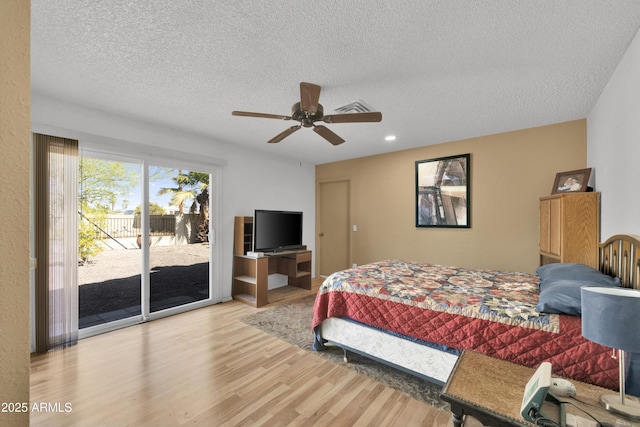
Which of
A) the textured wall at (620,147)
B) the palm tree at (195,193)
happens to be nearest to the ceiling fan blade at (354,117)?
the textured wall at (620,147)

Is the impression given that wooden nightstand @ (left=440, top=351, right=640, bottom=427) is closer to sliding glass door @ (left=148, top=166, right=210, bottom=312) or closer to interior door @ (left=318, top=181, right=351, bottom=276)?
sliding glass door @ (left=148, top=166, right=210, bottom=312)

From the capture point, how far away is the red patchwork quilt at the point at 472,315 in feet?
5.08

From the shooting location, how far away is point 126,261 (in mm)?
3256

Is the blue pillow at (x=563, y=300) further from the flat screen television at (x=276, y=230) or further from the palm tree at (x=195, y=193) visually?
the palm tree at (x=195, y=193)

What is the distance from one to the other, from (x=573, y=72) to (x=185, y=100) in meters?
3.41

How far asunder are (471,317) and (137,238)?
3.60 m

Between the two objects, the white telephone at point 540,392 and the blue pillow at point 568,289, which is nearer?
the white telephone at point 540,392

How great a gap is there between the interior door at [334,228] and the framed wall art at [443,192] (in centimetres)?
155

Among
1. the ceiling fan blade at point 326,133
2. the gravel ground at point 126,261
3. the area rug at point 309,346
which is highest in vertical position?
the ceiling fan blade at point 326,133

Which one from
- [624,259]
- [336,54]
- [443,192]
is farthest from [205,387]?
[443,192]

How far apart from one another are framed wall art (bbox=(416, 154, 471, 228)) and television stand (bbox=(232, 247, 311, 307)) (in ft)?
6.92

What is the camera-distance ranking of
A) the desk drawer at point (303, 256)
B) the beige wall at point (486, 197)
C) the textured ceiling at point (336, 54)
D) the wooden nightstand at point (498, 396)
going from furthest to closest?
the desk drawer at point (303, 256)
the beige wall at point (486, 197)
the textured ceiling at point (336, 54)
the wooden nightstand at point (498, 396)

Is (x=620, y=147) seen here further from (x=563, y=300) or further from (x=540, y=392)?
(x=540, y=392)

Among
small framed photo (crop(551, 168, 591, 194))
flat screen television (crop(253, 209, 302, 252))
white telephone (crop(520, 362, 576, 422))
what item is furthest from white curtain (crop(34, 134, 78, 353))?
small framed photo (crop(551, 168, 591, 194))
